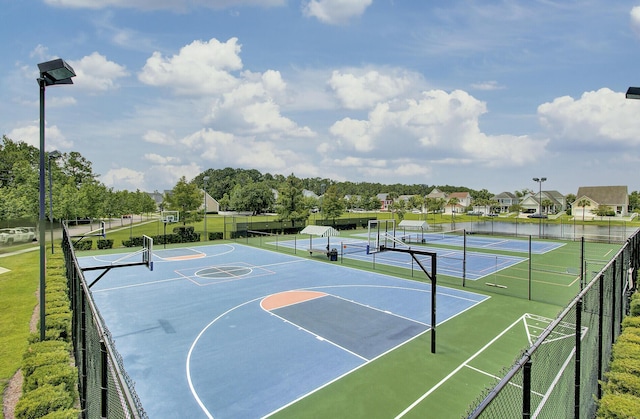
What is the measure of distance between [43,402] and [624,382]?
29.6ft

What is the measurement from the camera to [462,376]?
9336 mm

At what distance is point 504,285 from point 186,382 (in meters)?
16.8

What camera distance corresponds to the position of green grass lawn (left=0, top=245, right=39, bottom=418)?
9562 mm

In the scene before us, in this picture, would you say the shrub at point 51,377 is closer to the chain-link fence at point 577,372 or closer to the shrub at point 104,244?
the chain-link fence at point 577,372

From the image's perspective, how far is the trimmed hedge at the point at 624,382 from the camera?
192 inches

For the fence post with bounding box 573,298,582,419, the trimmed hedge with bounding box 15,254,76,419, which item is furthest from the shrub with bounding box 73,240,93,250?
the fence post with bounding box 573,298,582,419

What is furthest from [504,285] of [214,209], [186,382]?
[214,209]

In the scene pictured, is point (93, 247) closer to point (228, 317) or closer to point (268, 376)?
point (228, 317)

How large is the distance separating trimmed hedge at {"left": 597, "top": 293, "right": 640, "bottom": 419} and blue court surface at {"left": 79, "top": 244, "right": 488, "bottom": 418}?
5.71 m

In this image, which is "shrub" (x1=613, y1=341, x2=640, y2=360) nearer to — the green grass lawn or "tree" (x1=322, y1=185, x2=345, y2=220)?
the green grass lawn

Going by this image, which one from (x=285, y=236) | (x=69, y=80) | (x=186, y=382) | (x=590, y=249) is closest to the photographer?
(x=69, y=80)

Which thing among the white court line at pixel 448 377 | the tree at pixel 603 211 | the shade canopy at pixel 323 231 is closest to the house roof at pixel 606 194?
the tree at pixel 603 211

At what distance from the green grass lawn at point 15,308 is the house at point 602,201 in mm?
83165

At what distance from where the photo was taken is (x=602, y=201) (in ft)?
237
